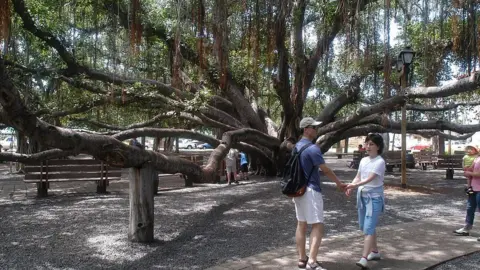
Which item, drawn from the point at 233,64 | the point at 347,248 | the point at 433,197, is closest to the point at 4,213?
the point at 347,248

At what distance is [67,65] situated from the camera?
12.5m

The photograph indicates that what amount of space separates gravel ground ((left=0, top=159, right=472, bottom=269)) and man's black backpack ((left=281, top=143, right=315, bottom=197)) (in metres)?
1.22

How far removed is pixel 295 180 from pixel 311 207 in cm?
31

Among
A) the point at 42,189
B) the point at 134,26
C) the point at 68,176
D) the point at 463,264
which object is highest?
the point at 134,26

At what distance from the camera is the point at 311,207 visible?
4.56 metres

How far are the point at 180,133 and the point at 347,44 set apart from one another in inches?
223

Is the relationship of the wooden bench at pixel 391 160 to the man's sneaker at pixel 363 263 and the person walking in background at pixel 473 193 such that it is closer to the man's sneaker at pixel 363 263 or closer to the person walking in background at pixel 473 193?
the person walking in background at pixel 473 193

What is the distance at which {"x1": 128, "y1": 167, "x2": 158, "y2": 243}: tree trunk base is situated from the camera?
19.3 feet

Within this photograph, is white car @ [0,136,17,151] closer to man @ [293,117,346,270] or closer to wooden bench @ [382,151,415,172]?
wooden bench @ [382,151,415,172]

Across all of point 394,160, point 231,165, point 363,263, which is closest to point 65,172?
point 231,165

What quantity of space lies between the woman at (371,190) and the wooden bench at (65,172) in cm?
733

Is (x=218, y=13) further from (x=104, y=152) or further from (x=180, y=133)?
(x=180, y=133)

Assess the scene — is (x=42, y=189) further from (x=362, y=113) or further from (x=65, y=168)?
(x=362, y=113)

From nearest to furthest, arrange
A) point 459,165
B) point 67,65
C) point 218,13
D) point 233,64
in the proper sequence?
point 218,13 → point 67,65 → point 233,64 → point 459,165
